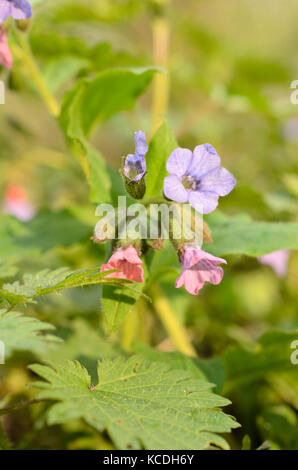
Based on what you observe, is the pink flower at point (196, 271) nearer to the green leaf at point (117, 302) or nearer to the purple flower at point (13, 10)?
the green leaf at point (117, 302)

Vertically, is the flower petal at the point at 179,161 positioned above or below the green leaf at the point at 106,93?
below

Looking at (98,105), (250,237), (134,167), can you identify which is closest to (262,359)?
(250,237)

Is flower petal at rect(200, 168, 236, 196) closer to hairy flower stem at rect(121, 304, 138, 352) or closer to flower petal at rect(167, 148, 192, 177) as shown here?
flower petal at rect(167, 148, 192, 177)

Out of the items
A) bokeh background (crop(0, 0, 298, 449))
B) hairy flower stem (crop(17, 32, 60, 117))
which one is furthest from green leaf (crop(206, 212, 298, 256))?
hairy flower stem (crop(17, 32, 60, 117))

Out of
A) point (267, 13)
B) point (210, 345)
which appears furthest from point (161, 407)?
point (267, 13)

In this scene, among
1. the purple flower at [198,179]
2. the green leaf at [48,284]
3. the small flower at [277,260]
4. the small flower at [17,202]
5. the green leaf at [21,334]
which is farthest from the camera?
the small flower at [17,202]

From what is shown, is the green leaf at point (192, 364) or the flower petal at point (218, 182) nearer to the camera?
the flower petal at point (218, 182)

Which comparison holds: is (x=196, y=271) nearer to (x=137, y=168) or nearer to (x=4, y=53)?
(x=137, y=168)

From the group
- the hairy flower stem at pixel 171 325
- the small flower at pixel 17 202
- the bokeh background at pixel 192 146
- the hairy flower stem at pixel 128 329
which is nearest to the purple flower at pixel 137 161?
the bokeh background at pixel 192 146

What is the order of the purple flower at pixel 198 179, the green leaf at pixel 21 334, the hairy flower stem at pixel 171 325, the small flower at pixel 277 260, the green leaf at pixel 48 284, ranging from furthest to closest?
the small flower at pixel 277 260 → the hairy flower stem at pixel 171 325 → the purple flower at pixel 198 179 → the green leaf at pixel 48 284 → the green leaf at pixel 21 334

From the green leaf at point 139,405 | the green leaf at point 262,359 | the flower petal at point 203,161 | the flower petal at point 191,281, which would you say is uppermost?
the flower petal at point 203,161
